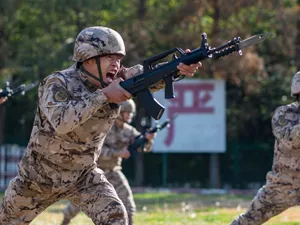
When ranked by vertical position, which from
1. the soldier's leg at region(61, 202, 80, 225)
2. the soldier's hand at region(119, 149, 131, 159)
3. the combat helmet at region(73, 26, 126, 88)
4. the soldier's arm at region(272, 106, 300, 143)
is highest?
the combat helmet at region(73, 26, 126, 88)

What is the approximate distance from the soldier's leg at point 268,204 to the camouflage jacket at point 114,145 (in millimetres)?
3134

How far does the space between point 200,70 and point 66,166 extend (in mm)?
18835

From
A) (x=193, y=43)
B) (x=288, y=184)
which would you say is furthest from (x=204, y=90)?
(x=288, y=184)

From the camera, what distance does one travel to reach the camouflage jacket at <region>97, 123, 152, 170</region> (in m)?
12.3

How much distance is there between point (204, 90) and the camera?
85.3 ft

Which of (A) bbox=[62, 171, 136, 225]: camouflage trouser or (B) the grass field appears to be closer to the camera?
(A) bbox=[62, 171, 136, 225]: camouflage trouser

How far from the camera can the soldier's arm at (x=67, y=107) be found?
682cm

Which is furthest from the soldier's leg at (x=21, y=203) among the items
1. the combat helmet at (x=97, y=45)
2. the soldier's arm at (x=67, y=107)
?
the combat helmet at (x=97, y=45)

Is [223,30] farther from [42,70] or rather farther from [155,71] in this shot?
[155,71]

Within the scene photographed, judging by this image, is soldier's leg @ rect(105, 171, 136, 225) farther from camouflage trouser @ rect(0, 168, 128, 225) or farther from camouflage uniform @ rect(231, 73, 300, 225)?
camouflage trouser @ rect(0, 168, 128, 225)

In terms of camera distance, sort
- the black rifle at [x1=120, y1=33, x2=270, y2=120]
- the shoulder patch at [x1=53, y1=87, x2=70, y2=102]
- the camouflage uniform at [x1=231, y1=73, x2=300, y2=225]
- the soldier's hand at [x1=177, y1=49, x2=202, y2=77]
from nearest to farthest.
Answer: the soldier's hand at [x1=177, y1=49, x2=202, y2=77] < the black rifle at [x1=120, y1=33, x2=270, y2=120] < the shoulder patch at [x1=53, y1=87, x2=70, y2=102] < the camouflage uniform at [x1=231, y1=73, x2=300, y2=225]

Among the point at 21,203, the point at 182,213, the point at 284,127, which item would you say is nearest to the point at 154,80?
the point at 21,203

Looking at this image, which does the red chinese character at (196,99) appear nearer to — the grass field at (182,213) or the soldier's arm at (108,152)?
the grass field at (182,213)

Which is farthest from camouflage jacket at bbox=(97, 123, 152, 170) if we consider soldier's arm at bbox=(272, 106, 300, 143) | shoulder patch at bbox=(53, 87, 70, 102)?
shoulder patch at bbox=(53, 87, 70, 102)
